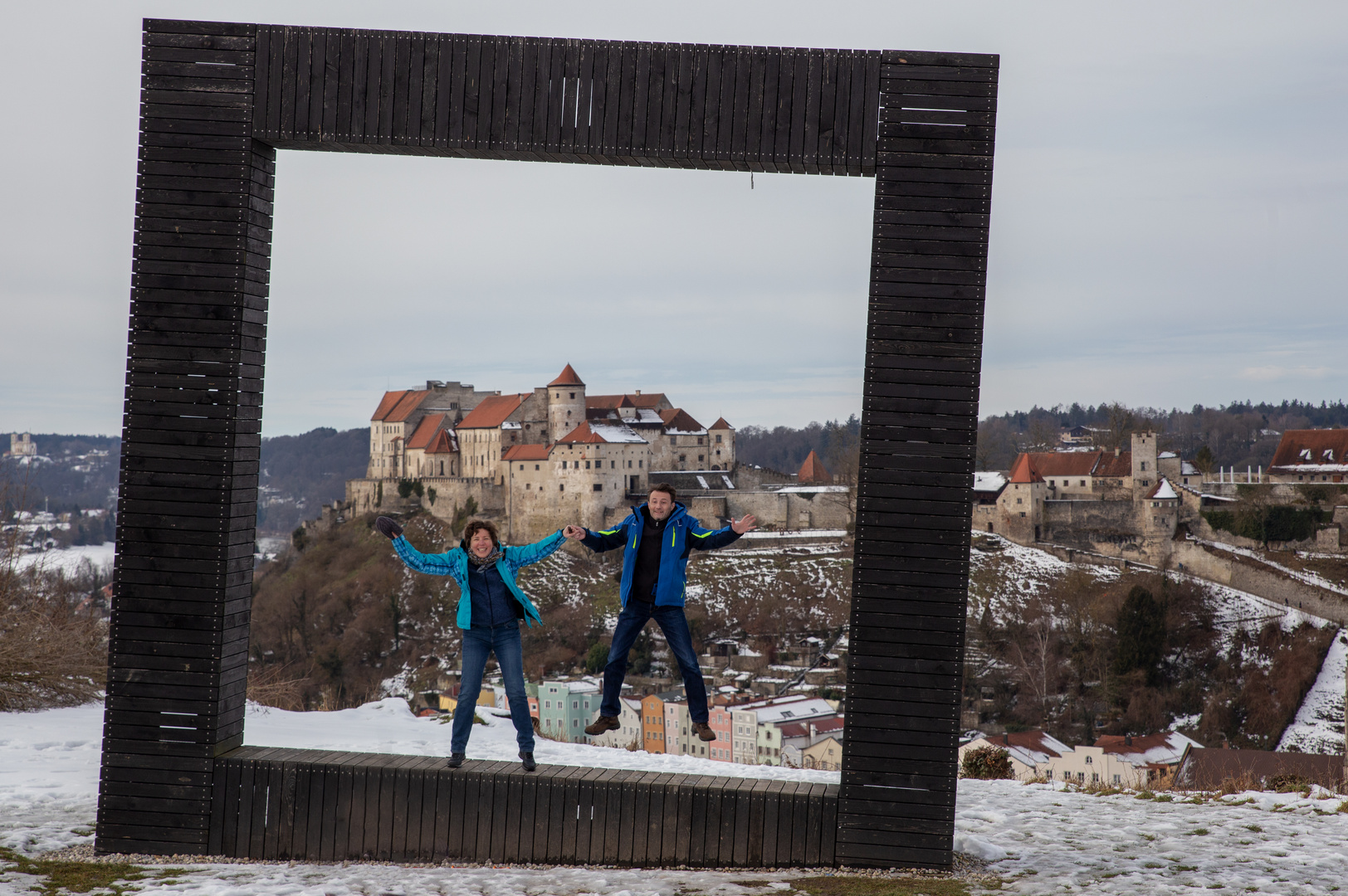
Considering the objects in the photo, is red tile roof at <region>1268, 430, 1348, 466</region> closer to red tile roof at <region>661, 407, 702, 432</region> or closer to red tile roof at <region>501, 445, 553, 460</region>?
red tile roof at <region>661, 407, 702, 432</region>

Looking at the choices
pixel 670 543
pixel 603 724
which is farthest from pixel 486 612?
pixel 670 543

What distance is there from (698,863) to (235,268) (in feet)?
11.2

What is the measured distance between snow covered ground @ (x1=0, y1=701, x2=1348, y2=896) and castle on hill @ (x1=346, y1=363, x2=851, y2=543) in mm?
34398

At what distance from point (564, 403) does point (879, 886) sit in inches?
1614

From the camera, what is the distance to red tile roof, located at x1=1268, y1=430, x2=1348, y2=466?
1905 inches

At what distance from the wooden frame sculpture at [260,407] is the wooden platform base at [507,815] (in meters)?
0.01

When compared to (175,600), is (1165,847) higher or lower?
lower

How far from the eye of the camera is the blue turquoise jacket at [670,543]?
4797mm

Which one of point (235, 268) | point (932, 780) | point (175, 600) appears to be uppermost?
point (235, 268)

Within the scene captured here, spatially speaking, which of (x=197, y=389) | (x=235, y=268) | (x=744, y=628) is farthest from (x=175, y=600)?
(x=744, y=628)

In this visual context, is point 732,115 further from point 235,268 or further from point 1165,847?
point 1165,847

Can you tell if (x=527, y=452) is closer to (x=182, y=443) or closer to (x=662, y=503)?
(x=182, y=443)

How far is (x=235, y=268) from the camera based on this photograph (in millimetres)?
4805

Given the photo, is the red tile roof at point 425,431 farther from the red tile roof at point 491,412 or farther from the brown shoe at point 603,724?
the brown shoe at point 603,724
